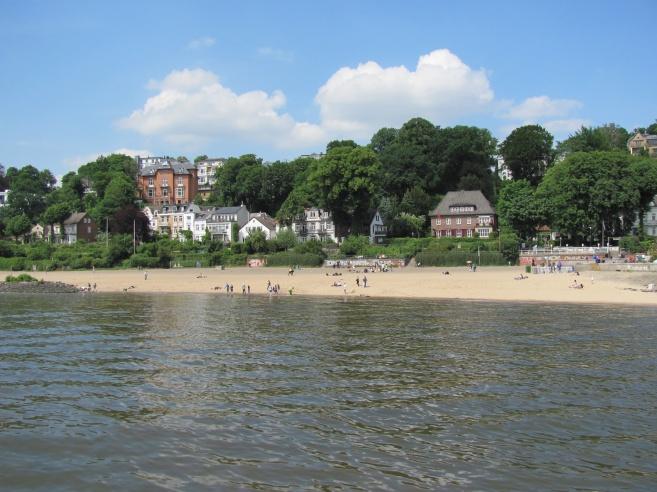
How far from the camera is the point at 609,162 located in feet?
257

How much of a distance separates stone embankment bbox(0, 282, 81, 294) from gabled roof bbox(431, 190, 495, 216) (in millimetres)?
57171

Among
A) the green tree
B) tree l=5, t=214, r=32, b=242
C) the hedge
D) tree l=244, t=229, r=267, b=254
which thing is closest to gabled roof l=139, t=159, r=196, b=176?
tree l=5, t=214, r=32, b=242

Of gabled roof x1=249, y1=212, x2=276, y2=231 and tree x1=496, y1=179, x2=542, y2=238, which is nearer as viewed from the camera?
tree x1=496, y1=179, x2=542, y2=238

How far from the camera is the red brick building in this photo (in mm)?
142875

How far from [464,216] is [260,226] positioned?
34442 mm

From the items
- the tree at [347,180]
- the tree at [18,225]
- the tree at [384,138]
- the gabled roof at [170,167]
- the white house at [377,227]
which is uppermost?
the tree at [384,138]

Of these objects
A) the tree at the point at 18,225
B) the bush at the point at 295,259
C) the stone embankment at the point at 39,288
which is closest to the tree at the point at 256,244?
the bush at the point at 295,259

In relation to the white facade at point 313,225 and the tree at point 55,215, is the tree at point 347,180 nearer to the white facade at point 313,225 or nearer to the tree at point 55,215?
the white facade at point 313,225

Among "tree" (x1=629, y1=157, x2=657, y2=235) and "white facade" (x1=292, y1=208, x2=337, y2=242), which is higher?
"tree" (x1=629, y1=157, x2=657, y2=235)

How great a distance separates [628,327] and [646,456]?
19.5 meters

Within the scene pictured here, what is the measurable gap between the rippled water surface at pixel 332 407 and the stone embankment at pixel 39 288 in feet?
103

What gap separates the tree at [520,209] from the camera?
78.1m

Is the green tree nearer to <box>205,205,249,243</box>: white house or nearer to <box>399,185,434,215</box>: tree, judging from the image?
<box>205,205,249,243</box>: white house

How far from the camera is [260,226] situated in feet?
338
